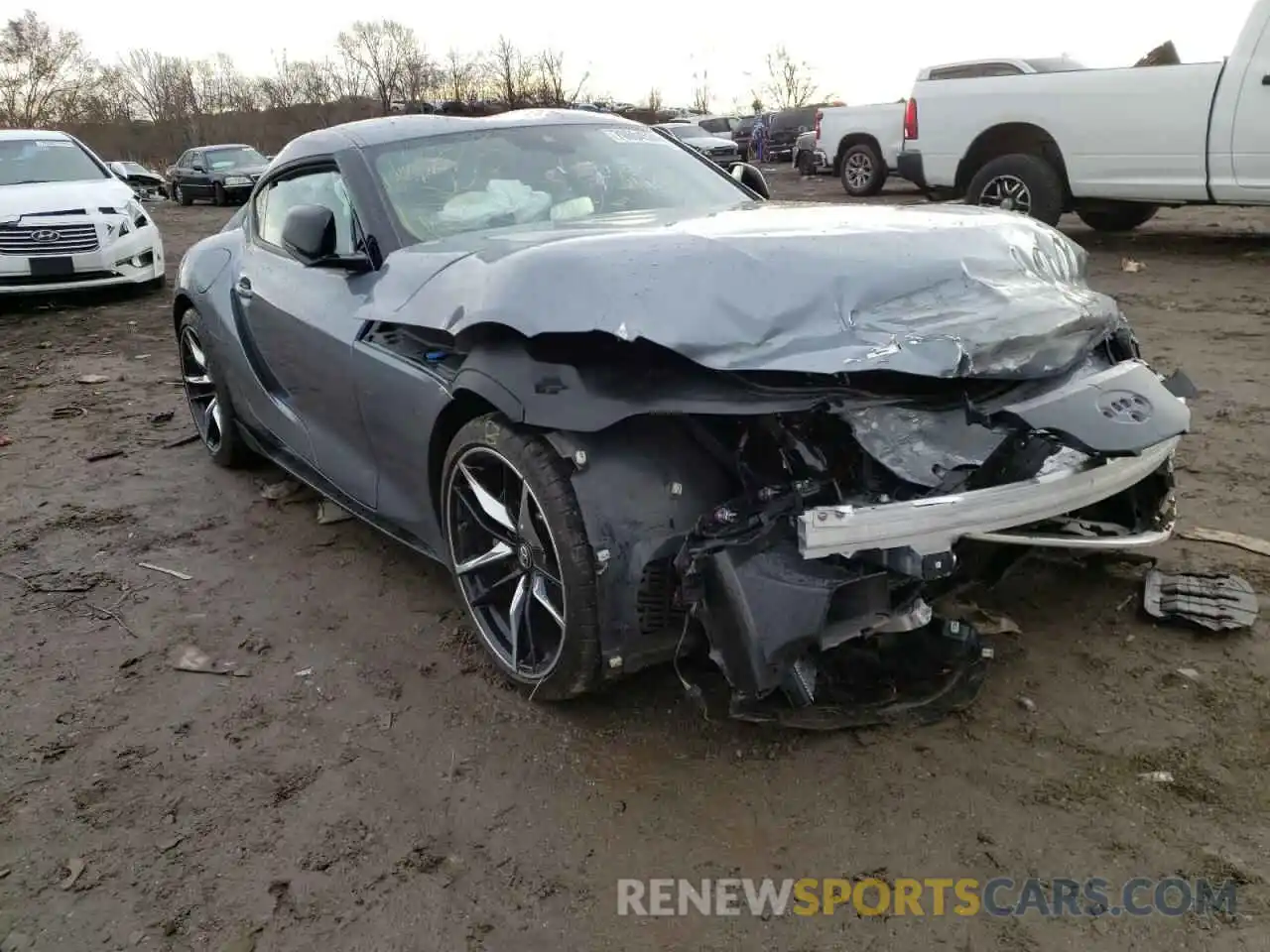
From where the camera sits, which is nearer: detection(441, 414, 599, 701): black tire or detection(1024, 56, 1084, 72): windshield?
detection(441, 414, 599, 701): black tire

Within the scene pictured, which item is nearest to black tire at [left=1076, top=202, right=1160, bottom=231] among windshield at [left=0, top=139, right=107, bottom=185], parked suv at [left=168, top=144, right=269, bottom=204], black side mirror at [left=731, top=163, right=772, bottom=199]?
black side mirror at [left=731, top=163, right=772, bottom=199]

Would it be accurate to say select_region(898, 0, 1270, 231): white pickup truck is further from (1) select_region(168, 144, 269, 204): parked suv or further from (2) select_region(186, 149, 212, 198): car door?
(2) select_region(186, 149, 212, 198): car door

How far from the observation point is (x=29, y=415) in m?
6.22

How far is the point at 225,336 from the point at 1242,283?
7.32m

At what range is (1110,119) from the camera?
8.29m

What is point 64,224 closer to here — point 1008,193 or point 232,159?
point 1008,193

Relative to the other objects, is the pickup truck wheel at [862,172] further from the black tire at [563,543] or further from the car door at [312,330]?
the black tire at [563,543]

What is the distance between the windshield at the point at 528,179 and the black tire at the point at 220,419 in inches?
63.3

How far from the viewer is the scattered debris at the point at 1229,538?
3.32 m

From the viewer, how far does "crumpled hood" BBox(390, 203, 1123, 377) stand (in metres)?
2.15

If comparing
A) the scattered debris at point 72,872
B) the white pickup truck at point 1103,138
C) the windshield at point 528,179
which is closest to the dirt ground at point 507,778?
the scattered debris at point 72,872

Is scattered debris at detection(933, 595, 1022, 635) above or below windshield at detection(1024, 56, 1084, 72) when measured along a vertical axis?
below

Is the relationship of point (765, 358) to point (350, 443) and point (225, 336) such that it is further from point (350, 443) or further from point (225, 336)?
point (225, 336)

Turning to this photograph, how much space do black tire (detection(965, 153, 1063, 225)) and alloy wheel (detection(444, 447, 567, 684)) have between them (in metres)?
7.23
